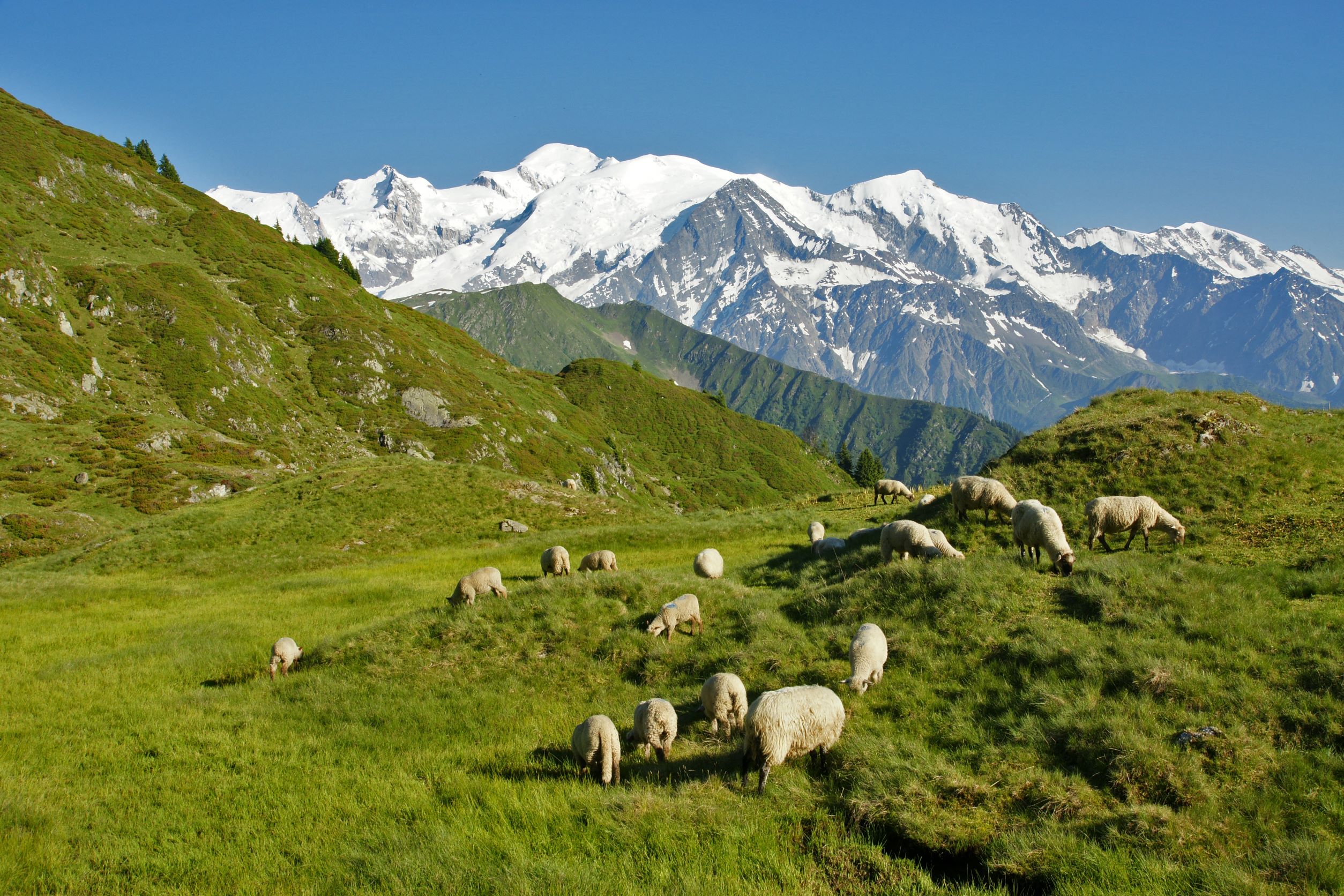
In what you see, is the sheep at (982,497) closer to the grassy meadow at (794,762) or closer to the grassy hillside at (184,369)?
the grassy meadow at (794,762)

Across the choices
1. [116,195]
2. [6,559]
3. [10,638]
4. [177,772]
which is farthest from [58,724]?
[116,195]

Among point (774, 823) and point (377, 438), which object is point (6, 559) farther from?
point (774, 823)

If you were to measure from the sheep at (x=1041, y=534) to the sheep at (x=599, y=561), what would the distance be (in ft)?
46.7

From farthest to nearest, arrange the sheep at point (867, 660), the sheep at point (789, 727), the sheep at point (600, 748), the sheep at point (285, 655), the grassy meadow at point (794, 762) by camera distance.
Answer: the sheep at point (285, 655) < the sheep at point (867, 660) < the sheep at point (600, 748) < the sheep at point (789, 727) < the grassy meadow at point (794, 762)

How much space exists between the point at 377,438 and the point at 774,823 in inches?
3786

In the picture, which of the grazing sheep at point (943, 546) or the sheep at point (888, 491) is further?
the sheep at point (888, 491)

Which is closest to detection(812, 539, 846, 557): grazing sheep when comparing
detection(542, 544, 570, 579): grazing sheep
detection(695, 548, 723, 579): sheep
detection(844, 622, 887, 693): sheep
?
detection(695, 548, 723, 579): sheep

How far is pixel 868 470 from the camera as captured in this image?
174 m

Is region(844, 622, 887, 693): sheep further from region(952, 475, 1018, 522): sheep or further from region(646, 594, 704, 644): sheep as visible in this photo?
region(952, 475, 1018, 522): sheep

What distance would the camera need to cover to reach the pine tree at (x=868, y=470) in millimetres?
170125

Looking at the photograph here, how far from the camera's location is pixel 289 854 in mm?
8828

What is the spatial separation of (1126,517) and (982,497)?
14.0 feet

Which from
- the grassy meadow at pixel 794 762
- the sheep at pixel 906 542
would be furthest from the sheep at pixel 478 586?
the sheep at pixel 906 542

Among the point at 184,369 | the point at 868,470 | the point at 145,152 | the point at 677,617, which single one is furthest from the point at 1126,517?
the point at 145,152
